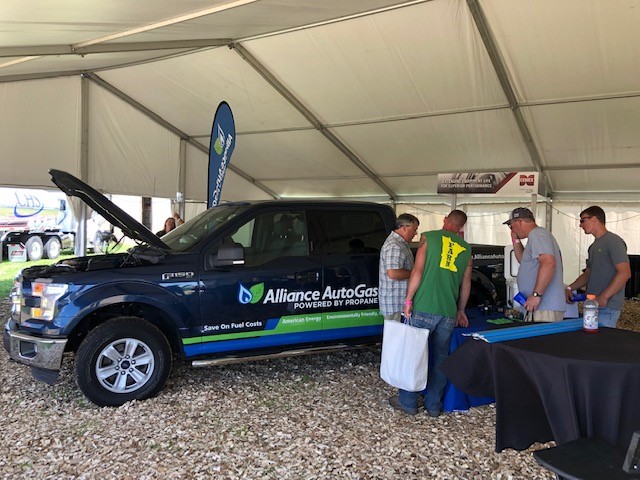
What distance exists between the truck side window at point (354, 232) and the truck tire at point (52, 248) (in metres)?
16.8

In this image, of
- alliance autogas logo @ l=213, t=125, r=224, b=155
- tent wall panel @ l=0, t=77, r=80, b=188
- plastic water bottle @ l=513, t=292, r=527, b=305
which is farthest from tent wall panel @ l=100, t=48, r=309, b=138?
plastic water bottle @ l=513, t=292, r=527, b=305

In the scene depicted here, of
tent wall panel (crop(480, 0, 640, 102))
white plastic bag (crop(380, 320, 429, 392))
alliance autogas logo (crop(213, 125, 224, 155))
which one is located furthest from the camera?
alliance autogas logo (crop(213, 125, 224, 155))

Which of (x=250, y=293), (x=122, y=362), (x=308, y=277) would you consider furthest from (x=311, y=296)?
(x=122, y=362)

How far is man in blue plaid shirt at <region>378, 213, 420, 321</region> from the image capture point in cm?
446

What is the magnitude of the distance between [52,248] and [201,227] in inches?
645

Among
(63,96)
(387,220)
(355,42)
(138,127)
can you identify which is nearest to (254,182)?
(138,127)

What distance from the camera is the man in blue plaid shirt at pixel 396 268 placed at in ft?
14.6

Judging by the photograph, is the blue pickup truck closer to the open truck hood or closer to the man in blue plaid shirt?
the open truck hood

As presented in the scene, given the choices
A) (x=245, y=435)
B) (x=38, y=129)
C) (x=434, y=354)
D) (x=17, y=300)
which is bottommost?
(x=245, y=435)

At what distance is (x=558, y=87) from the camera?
338 inches

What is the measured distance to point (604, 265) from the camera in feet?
15.3

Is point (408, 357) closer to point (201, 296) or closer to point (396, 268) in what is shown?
point (396, 268)

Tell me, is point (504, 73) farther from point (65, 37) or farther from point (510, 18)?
point (65, 37)

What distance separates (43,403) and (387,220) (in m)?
3.60
